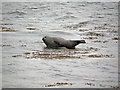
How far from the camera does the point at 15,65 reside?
20562 millimetres

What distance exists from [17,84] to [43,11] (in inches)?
2023

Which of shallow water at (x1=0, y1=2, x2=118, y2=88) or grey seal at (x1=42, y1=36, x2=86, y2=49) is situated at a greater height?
grey seal at (x1=42, y1=36, x2=86, y2=49)

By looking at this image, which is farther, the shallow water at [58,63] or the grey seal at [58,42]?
the grey seal at [58,42]

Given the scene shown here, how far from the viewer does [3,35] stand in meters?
34.2

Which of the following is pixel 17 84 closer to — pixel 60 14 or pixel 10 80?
pixel 10 80

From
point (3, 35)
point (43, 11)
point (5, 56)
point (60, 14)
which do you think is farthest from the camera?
point (43, 11)

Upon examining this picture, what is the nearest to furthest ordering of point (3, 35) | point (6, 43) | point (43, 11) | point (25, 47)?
point (25, 47)
point (6, 43)
point (3, 35)
point (43, 11)

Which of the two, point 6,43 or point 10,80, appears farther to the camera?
point 6,43

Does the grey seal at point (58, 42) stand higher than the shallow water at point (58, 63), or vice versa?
the grey seal at point (58, 42)

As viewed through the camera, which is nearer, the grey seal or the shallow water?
the shallow water

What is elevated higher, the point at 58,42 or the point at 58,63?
the point at 58,42

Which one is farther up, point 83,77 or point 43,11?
point 43,11

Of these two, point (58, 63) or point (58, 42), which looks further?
point (58, 42)

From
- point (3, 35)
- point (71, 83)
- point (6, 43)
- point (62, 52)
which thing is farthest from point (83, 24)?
point (71, 83)
